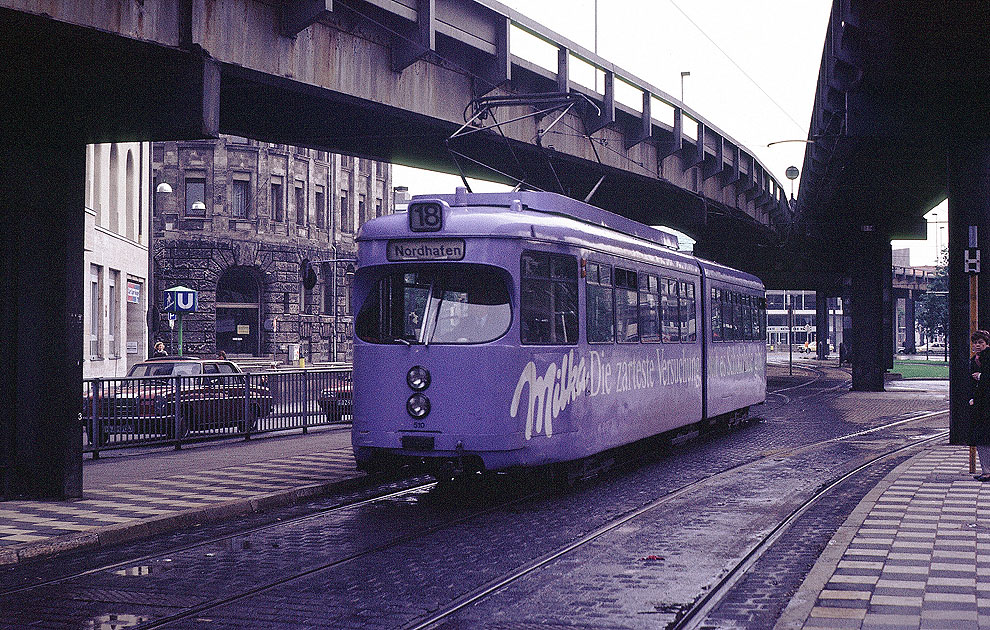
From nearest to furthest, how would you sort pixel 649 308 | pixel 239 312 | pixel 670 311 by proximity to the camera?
pixel 649 308 → pixel 670 311 → pixel 239 312

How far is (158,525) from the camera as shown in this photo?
10.7 m

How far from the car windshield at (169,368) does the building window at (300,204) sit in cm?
3570

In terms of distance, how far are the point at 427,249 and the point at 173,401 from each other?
743 centimetres

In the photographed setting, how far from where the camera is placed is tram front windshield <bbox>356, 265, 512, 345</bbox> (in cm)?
1234

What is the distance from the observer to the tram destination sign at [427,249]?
40.7 ft

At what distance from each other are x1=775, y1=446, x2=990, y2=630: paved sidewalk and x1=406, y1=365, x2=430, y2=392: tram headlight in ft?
13.8

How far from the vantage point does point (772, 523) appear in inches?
432

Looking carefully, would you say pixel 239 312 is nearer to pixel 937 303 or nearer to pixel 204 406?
pixel 204 406

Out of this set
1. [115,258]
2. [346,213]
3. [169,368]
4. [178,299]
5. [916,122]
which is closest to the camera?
[916,122]

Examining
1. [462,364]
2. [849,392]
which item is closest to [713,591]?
[462,364]

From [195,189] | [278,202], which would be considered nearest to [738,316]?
[195,189]

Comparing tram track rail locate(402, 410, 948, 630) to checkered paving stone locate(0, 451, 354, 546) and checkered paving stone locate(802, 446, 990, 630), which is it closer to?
checkered paving stone locate(802, 446, 990, 630)

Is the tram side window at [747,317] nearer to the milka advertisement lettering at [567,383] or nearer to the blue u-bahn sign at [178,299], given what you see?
the milka advertisement lettering at [567,383]

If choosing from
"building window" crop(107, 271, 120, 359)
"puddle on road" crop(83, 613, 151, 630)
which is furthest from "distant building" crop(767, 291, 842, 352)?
"puddle on road" crop(83, 613, 151, 630)
